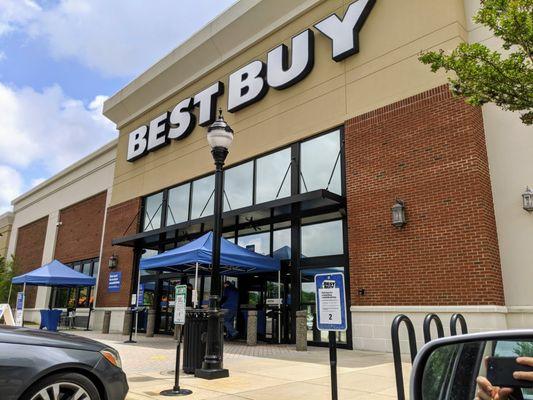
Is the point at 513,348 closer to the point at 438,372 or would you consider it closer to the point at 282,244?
the point at 438,372

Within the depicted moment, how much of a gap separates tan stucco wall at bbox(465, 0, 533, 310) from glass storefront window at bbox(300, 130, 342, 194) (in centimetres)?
391

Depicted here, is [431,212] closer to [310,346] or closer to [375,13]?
[310,346]

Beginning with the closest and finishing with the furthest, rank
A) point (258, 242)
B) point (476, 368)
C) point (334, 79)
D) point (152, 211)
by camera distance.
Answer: point (476, 368) → point (334, 79) → point (258, 242) → point (152, 211)

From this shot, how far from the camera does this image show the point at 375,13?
41.0ft

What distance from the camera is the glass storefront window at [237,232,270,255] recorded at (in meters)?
14.2

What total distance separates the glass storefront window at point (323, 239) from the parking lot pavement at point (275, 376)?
8.71 ft

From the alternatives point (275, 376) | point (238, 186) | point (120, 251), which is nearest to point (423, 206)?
point (275, 376)

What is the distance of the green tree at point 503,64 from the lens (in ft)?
17.6

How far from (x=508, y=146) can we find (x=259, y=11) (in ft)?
30.7

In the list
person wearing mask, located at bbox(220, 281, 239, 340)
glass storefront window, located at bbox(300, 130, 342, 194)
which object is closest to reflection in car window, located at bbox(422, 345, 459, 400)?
glass storefront window, located at bbox(300, 130, 342, 194)

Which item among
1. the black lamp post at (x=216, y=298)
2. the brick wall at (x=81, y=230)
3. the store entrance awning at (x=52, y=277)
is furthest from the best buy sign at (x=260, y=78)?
the black lamp post at (x=216, y=298)

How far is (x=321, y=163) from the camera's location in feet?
43.2

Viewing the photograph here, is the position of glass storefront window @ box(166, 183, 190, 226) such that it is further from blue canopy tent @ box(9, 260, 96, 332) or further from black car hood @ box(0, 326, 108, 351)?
black car hood @ box(0, 326, 108, 351)

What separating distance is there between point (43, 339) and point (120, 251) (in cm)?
1636
